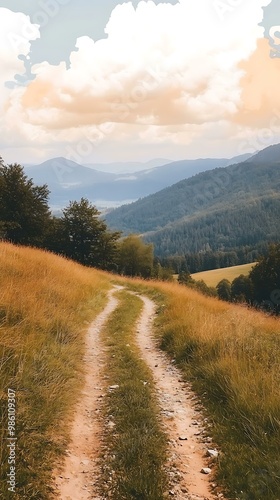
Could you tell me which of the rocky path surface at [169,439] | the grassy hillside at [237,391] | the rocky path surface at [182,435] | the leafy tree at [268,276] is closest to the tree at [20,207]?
the grassy hillside at [237,391]

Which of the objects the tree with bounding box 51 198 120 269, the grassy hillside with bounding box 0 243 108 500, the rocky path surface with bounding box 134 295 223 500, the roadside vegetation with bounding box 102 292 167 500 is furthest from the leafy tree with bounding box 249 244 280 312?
the roadside vegetation with bounding box 102 292 167 500

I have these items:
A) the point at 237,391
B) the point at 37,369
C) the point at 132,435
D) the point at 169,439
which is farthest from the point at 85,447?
the point at 237,391

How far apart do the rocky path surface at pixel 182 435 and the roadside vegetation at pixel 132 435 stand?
0.22 meters

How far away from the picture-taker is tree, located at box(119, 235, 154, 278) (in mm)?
70500

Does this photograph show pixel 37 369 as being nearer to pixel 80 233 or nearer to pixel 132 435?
pixel 132 435

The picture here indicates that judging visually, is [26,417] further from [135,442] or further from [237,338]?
[237,338]

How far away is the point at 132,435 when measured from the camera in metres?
5.78

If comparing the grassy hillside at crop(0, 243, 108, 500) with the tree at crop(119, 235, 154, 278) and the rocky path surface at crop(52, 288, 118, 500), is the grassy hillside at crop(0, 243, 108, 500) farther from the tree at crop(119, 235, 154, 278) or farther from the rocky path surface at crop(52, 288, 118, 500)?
the tree at crop(119, 235, 154, 278)

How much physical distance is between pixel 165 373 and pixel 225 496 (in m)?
4.78

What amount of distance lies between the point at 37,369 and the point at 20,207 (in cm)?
2922

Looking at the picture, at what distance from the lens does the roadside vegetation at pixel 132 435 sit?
457 cm

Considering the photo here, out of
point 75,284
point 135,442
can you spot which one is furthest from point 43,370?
point 75,284

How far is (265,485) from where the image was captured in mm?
4586

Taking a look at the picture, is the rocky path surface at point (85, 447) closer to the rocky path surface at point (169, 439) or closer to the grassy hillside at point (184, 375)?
the rocky path surface at point (169, 439)
